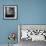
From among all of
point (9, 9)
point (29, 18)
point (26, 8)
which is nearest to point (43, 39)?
point (29, 18)

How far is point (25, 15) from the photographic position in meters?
4.82

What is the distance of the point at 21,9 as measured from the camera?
4.83 meters

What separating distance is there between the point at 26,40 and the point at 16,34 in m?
0.47

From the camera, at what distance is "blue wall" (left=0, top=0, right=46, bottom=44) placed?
480cm

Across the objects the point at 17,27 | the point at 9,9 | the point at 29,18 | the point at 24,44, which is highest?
the point at 9,9

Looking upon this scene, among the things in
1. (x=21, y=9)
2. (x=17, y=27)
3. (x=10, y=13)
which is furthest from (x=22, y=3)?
(x=17, y=27)

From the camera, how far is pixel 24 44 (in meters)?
4.41

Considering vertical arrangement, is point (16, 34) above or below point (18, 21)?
below

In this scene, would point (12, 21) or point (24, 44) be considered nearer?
point (24, 44)

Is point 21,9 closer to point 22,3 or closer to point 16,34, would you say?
point 22,3

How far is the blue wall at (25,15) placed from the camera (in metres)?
4.80

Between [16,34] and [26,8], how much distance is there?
978 mm

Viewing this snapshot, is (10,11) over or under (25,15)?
over

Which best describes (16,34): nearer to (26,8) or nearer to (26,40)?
(26,40)
